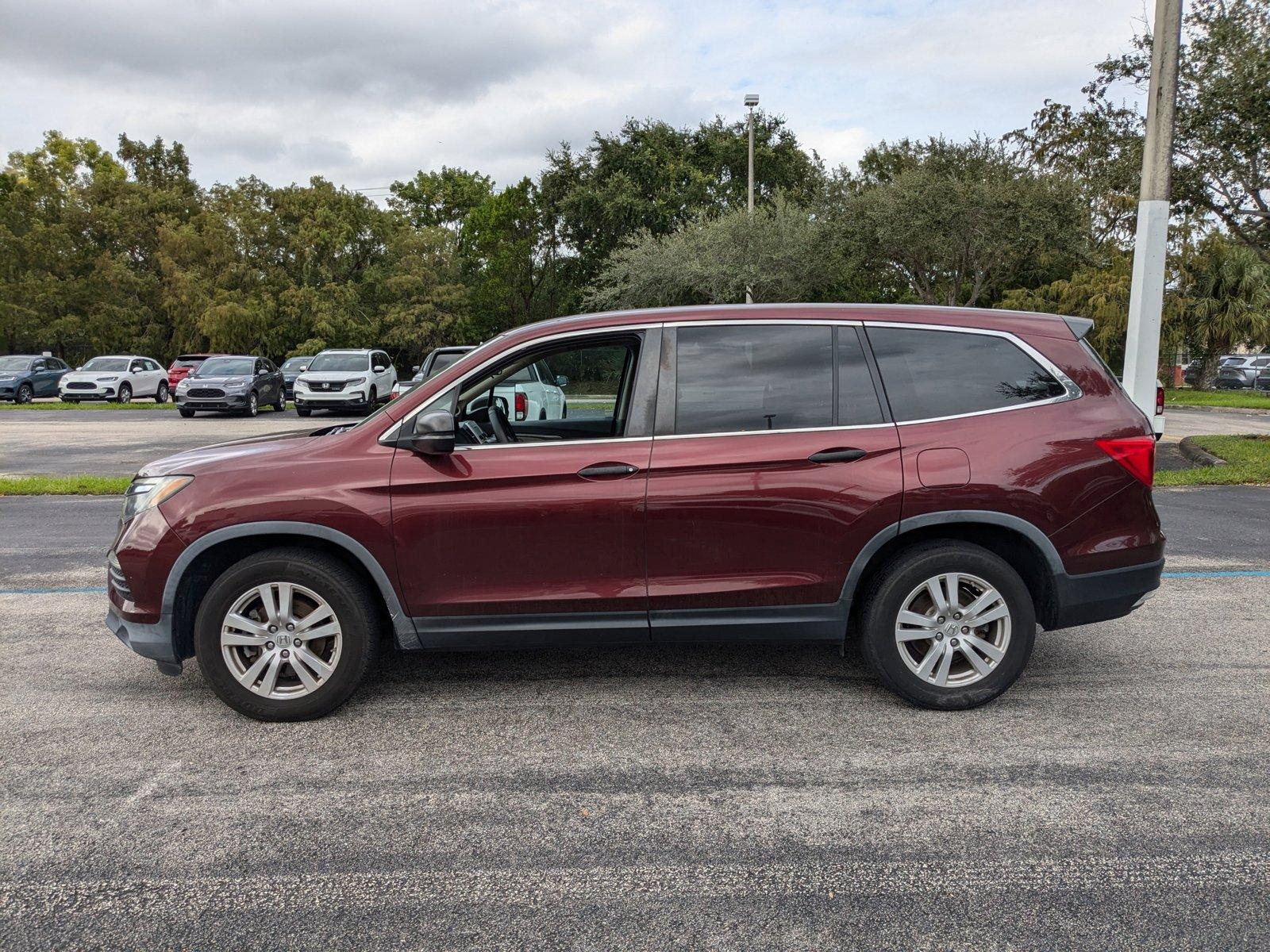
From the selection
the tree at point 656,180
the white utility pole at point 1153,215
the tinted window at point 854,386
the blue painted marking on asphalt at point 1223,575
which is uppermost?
the tree at point 656,180

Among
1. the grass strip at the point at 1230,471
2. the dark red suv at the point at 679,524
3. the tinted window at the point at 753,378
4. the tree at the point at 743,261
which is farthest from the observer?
the tree at the point at 743,261

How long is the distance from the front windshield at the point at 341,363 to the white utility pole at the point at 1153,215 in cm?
2109

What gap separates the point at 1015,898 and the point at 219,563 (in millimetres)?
3456

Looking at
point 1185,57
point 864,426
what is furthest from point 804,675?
point 1185,57

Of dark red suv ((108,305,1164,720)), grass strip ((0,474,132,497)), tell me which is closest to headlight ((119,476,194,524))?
dark red suv ((108,305,1164,720))

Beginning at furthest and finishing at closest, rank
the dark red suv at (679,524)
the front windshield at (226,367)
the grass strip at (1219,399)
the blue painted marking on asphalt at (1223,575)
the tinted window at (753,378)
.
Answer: the grass strip at (1219,399) < the front windshield at (226,367) < the blue painted marking on asphalt at (1223,575) < the tinted window at (753,378) < the dark red suv at (679,524)

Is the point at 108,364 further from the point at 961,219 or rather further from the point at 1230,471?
the point at 1230,471

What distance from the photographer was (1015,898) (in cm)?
289

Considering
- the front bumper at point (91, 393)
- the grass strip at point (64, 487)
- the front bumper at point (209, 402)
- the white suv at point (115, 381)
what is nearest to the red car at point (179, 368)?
the white suv at point (115, 381)

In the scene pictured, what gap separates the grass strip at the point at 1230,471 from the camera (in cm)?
1173

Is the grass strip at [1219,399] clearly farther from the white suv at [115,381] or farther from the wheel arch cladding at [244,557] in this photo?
the white suv at [115,381]

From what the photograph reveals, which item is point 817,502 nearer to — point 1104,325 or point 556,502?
point 556,502

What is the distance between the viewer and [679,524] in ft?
13.9

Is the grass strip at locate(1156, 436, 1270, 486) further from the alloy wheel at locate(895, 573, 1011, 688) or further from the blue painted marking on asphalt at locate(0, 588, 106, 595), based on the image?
the blue painted marking on asphalt at locate(0, 588, 106, 595)
